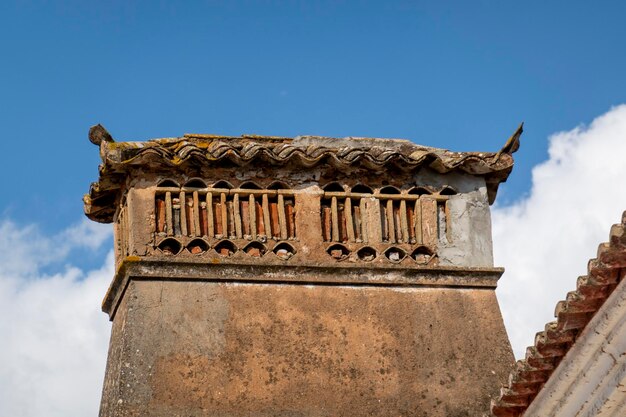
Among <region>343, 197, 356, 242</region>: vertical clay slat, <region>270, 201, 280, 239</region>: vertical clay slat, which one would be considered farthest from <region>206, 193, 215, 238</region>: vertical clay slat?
<region>343, 197, 356, 242</region>: vertical clay slat

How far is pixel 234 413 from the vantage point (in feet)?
32.5

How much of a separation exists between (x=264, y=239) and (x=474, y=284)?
5.90ft

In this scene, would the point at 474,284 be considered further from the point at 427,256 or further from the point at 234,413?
the point at 234,413

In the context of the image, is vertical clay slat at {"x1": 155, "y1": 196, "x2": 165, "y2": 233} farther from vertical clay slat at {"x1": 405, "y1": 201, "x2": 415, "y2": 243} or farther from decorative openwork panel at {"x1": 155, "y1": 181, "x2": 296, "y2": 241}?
vertical clay slat at {"x1": 405, "y1": 201, "x2": 415, "y2": 243}

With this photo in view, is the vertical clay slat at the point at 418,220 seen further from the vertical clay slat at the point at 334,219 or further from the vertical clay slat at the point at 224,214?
the vertical clay slat at the point at 224,214

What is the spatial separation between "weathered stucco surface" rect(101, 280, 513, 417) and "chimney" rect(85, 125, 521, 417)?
A: 0.04ft

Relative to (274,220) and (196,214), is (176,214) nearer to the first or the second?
(196,214)

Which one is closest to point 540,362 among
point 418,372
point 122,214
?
point 418,372

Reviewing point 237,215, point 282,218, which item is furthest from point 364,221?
point 237,215

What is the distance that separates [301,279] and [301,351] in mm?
615

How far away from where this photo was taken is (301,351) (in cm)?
1032

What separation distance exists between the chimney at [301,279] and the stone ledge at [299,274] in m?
0.01

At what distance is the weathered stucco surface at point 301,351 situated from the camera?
393 inches

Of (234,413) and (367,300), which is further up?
(367,300)
